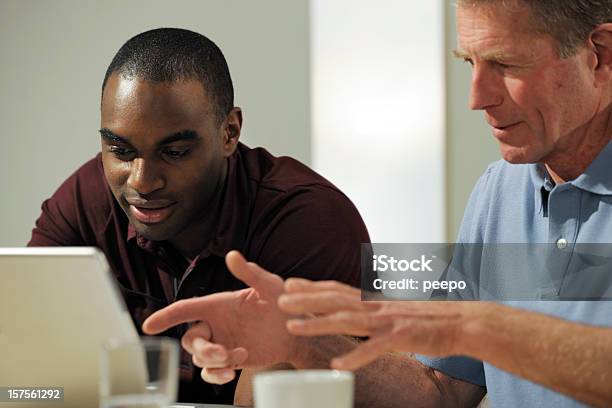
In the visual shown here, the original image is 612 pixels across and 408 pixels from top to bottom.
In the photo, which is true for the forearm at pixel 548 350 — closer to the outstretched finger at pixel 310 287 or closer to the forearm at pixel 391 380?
the outstretched finger at pixel 310 287

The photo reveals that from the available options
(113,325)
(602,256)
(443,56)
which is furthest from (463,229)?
(443,56)

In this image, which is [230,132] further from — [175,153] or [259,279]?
[259,279]

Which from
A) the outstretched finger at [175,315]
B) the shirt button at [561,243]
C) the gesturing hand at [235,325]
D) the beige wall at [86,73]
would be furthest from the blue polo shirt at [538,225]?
the beige wall at [86,73]

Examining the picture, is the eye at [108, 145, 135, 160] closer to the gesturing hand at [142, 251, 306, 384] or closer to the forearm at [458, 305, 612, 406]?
the gesturing hand at [142, 251, 306, 384]

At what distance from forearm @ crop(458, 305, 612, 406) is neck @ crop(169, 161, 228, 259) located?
41.0 inches

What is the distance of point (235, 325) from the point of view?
51.2 inches

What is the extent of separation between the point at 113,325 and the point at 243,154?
1131mm

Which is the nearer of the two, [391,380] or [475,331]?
[475,331]

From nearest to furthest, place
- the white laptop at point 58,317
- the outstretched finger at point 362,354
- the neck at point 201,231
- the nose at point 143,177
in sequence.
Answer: the outstretched finger at point 362,354 → the white laptop at point 58,317 → the nose at point 143,177 → the neck at point 201,231

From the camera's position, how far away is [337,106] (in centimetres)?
277

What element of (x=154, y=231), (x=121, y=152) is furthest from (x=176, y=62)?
(x=154, y=231)

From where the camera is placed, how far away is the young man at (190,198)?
1.94 meters

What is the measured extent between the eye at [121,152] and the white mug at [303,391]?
3.93ft

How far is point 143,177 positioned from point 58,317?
0.85 m
